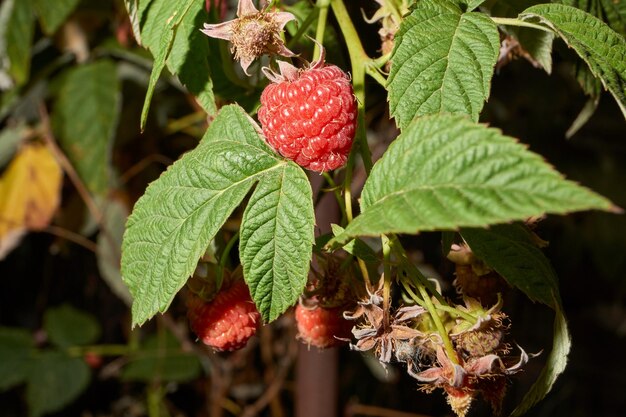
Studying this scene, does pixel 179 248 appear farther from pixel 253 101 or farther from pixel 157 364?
pixel 157 364

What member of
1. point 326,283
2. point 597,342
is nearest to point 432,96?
point 326,283

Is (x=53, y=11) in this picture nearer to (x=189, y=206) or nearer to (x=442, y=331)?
(x=189, y=206)

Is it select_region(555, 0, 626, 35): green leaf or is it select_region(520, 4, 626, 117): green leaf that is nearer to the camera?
select_region(520, 4, 626, 117): green leaf

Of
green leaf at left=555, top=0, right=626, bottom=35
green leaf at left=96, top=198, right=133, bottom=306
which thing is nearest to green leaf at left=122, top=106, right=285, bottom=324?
green leaf at left=555, top=0, right=626, bottom=35

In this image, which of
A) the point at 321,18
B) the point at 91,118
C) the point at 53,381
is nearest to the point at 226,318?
the point at 321,18

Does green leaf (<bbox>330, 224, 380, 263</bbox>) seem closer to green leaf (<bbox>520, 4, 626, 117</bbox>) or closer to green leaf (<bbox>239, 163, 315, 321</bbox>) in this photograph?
green leaf (<bbox>239, 163, 315, 321</bbox>)

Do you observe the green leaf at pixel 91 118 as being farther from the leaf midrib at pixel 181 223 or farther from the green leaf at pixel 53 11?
the leaf midrib at pixel 181 223
